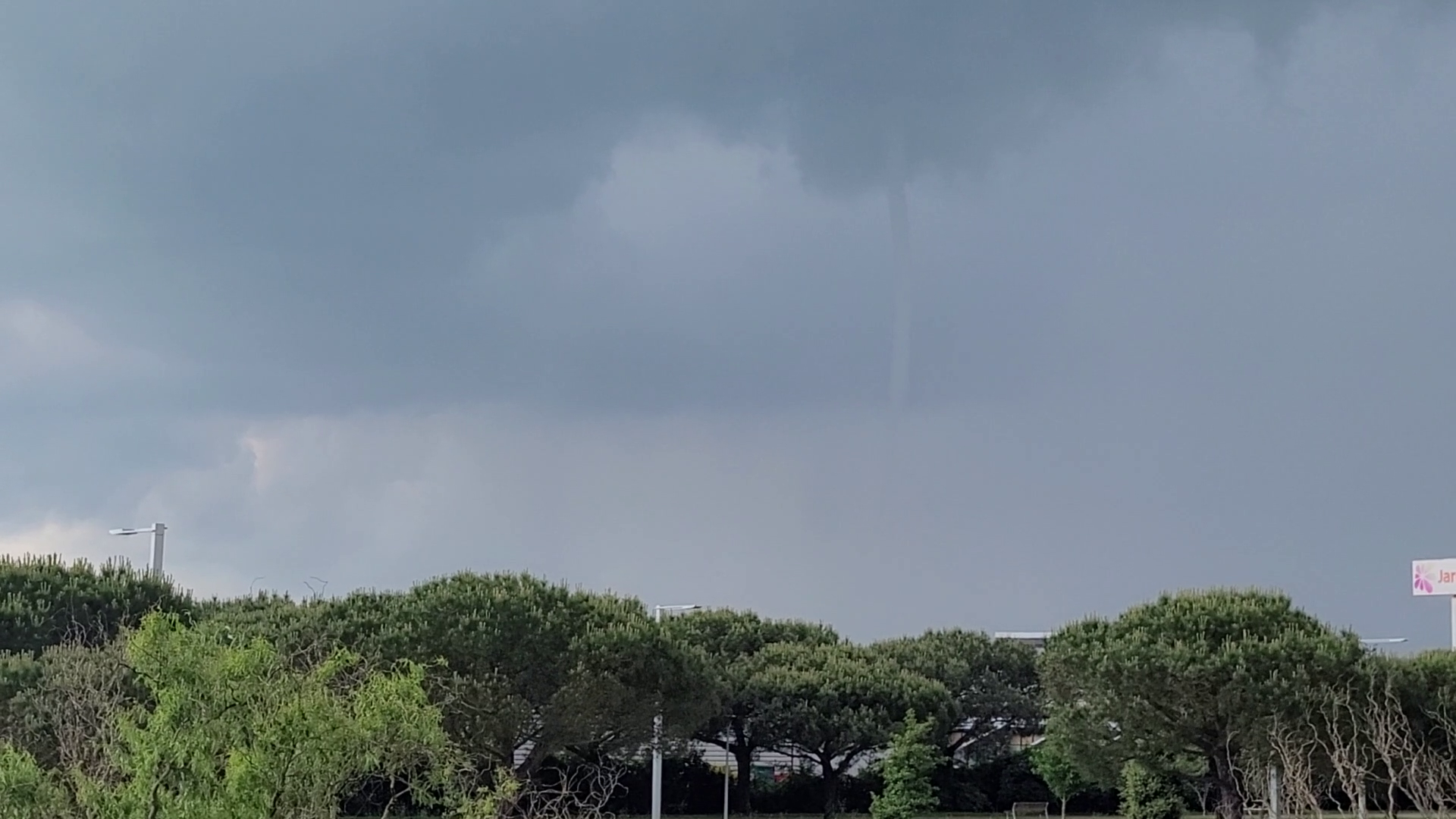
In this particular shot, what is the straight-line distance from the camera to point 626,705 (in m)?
33.6

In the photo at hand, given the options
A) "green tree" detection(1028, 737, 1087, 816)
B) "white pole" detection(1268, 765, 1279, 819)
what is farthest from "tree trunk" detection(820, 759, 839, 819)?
"white pole" detection(1268, 765, 1279, 819)

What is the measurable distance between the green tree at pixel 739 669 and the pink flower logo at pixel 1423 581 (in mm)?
20302

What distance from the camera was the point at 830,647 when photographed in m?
46.6

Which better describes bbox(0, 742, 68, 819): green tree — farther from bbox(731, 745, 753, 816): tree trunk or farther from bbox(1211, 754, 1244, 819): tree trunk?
bbox(731, 745, 753, 816): tree trunk

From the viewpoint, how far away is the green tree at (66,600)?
31.0 m

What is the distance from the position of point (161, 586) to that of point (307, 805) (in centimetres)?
2586

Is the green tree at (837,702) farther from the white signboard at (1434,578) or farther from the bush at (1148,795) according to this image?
the white signboard at (1434,578)

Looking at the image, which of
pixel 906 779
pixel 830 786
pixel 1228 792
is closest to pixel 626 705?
pixel 906 779

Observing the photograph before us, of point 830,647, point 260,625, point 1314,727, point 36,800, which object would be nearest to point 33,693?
point 260,625

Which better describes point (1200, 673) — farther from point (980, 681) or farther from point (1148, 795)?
point (980, 681)

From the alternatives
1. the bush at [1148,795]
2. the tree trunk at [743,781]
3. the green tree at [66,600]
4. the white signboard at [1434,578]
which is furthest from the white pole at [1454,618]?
the green tree at [66,600]

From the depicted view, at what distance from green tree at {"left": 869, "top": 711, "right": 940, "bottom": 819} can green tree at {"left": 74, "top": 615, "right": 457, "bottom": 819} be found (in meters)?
28.8

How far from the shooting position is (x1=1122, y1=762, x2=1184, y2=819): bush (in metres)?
39.5

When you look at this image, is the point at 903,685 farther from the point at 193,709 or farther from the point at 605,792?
the point at 193,709
